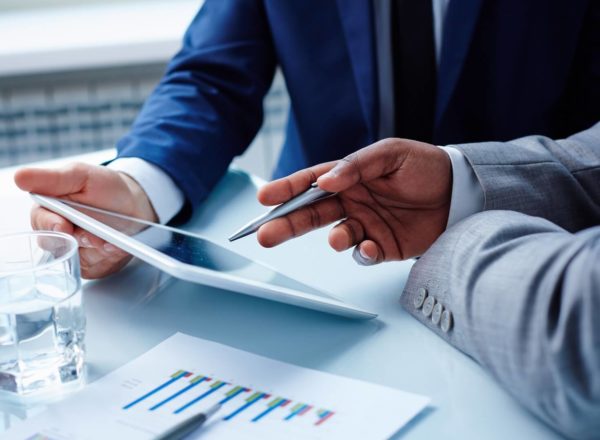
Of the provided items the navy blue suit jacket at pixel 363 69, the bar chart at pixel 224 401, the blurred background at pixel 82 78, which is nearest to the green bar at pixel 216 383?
the bar chart at pixel 224 401

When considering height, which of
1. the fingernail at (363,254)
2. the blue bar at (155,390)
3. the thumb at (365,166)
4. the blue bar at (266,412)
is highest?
the thumb at (365,166)

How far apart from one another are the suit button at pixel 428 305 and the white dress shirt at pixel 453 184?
16 cm

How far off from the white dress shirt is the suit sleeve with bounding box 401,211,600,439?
13 cm

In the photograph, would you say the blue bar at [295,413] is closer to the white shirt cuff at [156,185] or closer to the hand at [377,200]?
the hand at [377,200]

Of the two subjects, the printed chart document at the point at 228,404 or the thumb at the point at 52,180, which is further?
the thumb at the point at 52,180

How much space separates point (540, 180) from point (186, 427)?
480 mm

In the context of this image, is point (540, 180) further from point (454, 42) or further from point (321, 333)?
point (454, 42)

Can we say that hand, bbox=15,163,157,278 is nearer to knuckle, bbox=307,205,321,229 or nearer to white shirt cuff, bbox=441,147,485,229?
knuckle, bbox=307,205,321,229

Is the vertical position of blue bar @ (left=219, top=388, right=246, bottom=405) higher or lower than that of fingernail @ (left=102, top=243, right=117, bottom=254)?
lower

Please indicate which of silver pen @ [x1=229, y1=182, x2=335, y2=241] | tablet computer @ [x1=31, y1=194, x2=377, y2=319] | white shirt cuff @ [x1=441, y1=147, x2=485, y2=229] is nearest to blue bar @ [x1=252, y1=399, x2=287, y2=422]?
tablet computer @ [x1=31, y1=194, x2=377, y2=319]

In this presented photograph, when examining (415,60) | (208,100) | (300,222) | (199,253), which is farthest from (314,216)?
(415,60)

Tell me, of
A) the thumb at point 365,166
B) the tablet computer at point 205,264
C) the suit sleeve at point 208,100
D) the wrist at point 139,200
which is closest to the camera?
the tablet computer at point 205,264

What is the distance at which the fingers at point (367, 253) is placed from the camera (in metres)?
0.76

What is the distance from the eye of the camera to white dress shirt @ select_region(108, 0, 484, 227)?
0.80 meters
